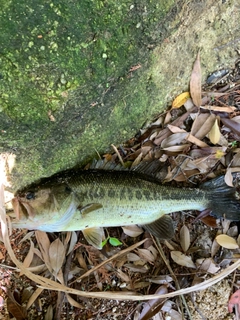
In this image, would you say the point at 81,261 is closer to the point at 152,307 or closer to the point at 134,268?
the point at 134,268

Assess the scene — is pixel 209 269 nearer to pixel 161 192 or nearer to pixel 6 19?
pixel 161 192

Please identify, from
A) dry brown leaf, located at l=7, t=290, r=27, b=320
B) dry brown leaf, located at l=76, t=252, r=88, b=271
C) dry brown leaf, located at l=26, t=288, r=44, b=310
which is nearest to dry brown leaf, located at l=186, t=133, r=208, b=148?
dry brown leaf, located at l=76, t=252, r=88, b=271

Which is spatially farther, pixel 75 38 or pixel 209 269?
pixel 209 269

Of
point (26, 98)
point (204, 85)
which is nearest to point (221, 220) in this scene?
point (204, 85)

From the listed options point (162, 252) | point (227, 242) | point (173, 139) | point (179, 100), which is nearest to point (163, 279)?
point (162, 252)

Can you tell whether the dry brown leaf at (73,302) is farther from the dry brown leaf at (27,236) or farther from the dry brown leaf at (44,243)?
the dry brown leaf at (27,236)

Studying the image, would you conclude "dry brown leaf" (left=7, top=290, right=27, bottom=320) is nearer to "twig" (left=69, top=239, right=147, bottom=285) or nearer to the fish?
"twig" (left=69, top=239, right=147, bottom=285)
